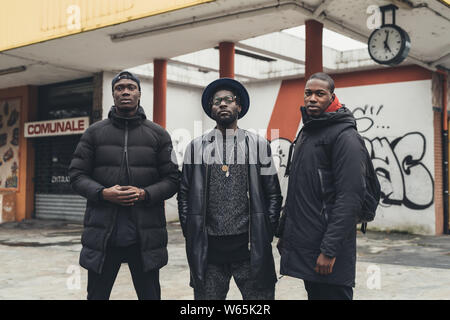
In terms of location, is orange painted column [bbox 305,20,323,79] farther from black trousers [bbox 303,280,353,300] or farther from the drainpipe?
black trousers [bbox 303,280,353,300]

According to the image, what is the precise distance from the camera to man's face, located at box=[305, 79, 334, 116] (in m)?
3.00

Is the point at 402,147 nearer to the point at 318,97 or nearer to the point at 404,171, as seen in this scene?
the point at 404,171

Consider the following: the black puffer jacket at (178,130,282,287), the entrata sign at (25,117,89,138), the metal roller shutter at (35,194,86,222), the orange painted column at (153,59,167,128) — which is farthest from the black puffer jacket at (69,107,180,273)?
the metal roller shutter at (35,194,86,222)

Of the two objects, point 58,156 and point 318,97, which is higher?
point 58,156

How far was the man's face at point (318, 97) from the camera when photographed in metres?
3.00

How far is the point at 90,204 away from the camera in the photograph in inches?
135

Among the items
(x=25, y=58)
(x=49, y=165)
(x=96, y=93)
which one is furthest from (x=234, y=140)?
(x=49, y=165)

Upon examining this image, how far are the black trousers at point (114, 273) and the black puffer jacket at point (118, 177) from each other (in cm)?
7

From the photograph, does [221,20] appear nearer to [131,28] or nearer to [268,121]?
[131,28]

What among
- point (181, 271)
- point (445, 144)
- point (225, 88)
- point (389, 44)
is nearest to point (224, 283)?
point (225, 88)

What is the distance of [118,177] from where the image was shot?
339cm

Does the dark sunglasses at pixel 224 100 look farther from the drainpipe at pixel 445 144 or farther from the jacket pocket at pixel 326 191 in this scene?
the drainpipe at pixel 445 144

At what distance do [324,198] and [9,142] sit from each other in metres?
13.0
